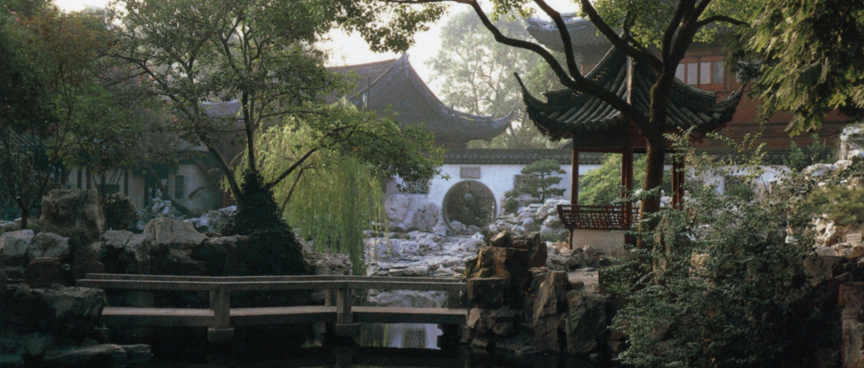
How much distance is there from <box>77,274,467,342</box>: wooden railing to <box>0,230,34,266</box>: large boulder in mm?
701

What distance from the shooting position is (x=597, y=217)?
1018cm

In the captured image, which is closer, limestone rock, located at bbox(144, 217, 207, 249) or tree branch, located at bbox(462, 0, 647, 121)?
tree branch, located at bbox(462, 0, 647, 121)

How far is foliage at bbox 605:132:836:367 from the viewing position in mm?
5113

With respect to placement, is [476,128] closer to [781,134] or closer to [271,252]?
[781,134]

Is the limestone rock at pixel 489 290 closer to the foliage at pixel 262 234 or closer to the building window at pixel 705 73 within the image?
the foliage at pixel 262 234

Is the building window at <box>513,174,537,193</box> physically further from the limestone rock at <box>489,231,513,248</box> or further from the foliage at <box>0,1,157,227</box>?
the foliage at <box>0,1,157,227</box>

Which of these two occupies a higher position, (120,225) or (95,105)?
(95,105)

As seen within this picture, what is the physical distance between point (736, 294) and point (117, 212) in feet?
26.4

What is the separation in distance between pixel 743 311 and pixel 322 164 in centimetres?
680

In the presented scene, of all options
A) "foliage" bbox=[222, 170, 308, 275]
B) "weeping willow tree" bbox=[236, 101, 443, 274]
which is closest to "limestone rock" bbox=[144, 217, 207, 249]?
"foliage" bbox=[222, 170, 308, 275]

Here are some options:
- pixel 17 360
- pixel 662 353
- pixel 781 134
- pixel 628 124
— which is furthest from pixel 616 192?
pixel 17 360

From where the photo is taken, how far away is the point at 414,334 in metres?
8.71

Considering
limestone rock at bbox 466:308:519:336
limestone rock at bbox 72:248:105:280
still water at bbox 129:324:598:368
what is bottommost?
still water at bbox 129:324:598:368

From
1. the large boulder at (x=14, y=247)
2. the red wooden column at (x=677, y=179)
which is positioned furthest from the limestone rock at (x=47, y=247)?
the red wooden column at (x=677, y=179)
